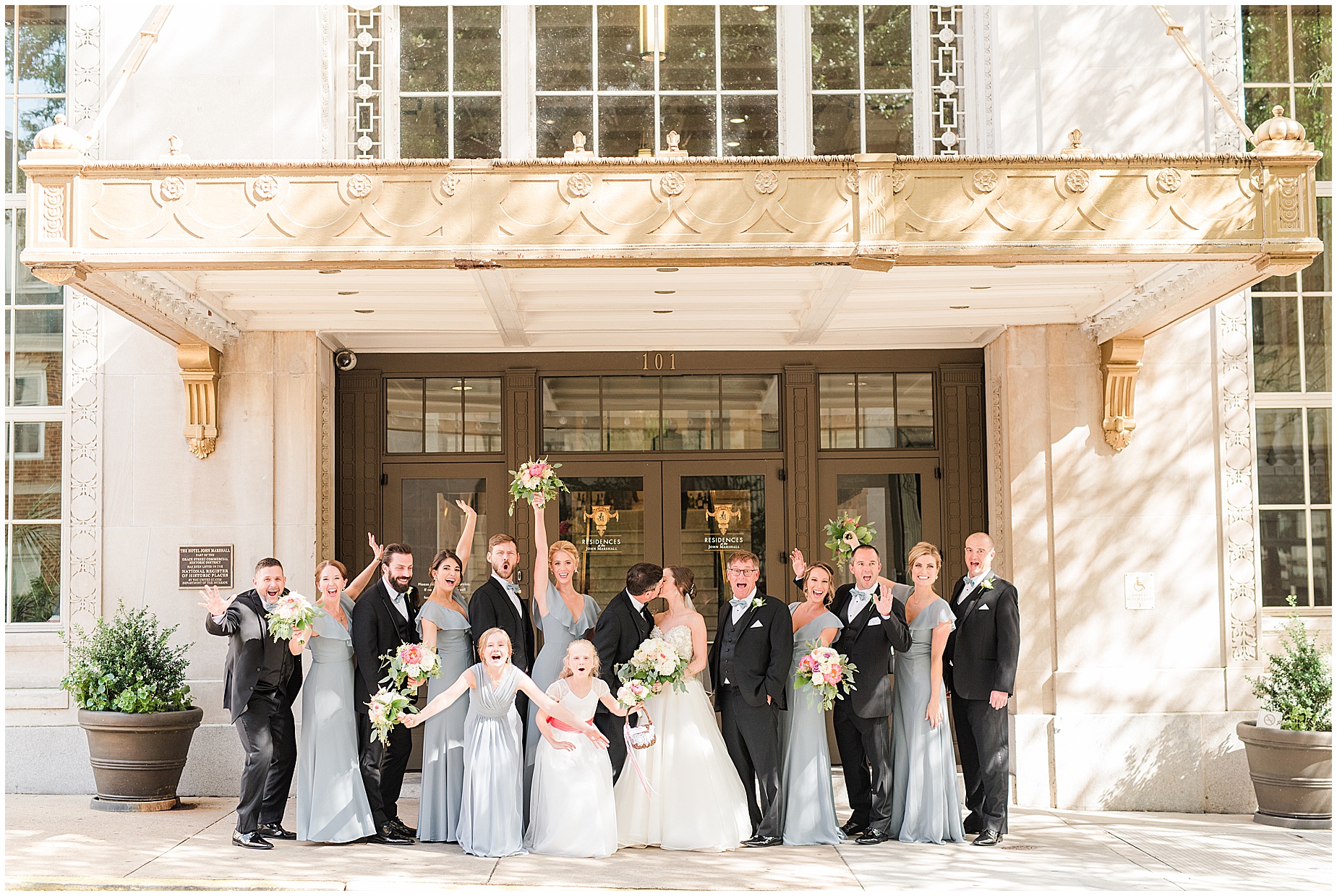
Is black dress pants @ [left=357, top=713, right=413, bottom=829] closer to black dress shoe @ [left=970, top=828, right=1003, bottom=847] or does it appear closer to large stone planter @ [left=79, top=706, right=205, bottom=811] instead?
large stone planter @ [left=79, top=706, right=205, bottom=811]

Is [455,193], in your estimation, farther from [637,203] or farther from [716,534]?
[716,534]

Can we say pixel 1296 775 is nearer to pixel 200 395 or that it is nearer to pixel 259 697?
pixel 259 697

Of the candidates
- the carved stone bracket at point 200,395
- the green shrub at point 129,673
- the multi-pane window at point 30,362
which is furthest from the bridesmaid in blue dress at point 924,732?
the multi-pane window at point 30,362

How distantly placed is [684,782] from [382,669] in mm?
2134

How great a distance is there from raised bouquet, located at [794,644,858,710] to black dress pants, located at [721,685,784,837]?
0.33 metres

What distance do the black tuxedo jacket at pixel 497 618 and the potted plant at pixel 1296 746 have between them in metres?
5.49

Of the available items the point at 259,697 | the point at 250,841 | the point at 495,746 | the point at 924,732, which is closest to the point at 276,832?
the point at 250,841

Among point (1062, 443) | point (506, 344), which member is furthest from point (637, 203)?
point (1062, 443)

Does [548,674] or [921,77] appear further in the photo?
[921,77]

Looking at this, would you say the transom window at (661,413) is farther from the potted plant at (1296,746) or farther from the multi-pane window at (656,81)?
the potted plant at (1296,746)

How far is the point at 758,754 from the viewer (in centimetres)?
789

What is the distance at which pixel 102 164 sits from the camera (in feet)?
22.7

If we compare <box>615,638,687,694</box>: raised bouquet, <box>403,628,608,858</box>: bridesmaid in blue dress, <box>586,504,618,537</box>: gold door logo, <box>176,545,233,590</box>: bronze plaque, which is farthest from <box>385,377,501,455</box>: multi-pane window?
<box>615,638,687,694</box>: raised bouquet

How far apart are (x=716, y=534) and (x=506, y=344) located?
98.4 inches
